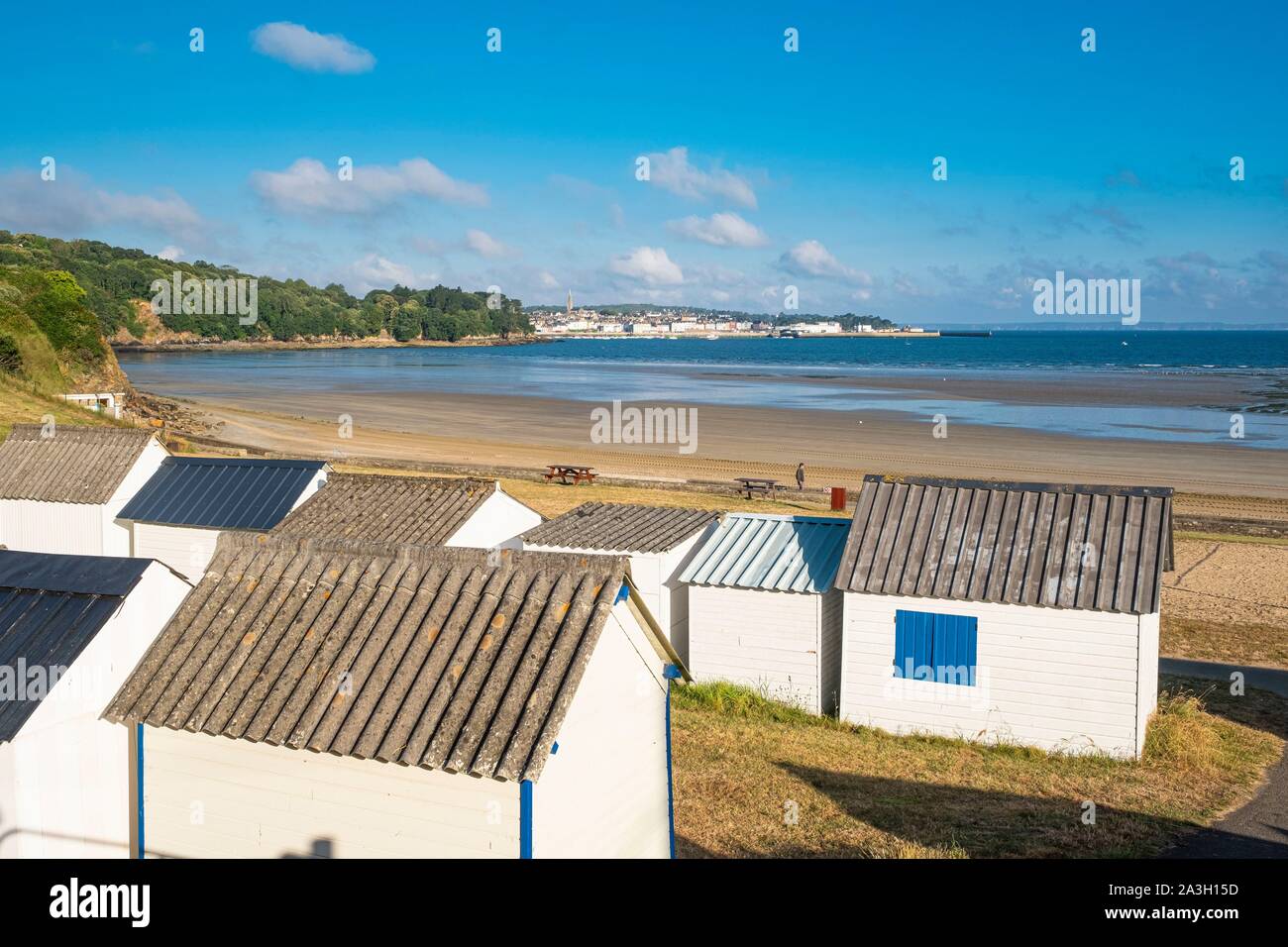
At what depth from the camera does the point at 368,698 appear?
7.95 m

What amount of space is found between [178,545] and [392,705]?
16.4 meters

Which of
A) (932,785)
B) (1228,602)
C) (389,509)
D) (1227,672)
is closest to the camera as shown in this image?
(932,785)

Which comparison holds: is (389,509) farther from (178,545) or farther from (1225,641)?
(1225,641)

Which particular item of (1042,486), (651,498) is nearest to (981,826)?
(1042,486)

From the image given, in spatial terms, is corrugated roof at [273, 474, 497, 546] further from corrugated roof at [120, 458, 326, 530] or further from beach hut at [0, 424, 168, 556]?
beach hut at [0, 424, 168, 556]

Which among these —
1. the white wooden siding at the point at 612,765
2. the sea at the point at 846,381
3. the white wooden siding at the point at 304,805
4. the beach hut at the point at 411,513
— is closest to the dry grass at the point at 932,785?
the white wooden siding at the point at 612,765

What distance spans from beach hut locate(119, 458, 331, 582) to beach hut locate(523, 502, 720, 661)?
→ 16.9 ft

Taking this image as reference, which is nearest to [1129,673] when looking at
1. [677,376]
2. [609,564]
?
[609,564]

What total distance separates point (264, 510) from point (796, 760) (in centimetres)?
1211

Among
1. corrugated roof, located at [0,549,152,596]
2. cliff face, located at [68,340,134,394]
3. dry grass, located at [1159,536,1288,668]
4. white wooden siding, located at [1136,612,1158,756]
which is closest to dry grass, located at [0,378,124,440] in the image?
cliff face, located at [68,340,134,394]

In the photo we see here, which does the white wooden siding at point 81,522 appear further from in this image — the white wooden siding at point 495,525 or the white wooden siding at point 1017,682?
the white wooden siding at point 1017,682

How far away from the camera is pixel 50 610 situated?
896 cm

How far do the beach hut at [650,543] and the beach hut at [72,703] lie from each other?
29.8ft
